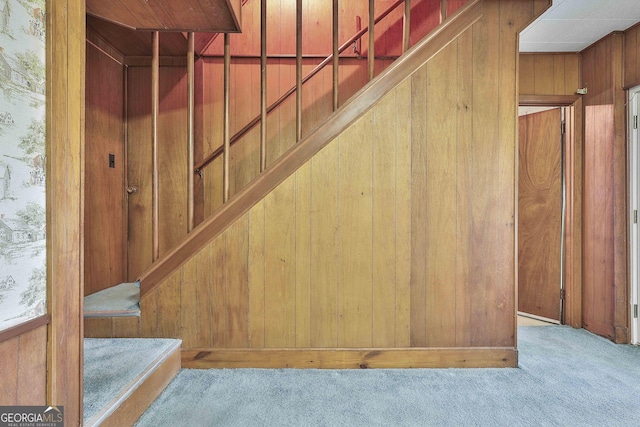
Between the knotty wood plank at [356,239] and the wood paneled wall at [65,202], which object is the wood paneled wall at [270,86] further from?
the wood paneled wall at [65,202]

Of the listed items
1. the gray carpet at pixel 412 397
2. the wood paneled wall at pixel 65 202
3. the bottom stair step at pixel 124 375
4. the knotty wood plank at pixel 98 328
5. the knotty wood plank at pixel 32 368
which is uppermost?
the wood paneled wall at pixel 65 202

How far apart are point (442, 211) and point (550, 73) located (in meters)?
1.79

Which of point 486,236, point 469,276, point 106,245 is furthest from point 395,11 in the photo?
point 106,245

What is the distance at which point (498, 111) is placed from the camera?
2033mm

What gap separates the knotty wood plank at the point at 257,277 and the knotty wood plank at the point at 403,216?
803mm

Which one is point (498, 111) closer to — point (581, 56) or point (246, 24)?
point (581, 56)

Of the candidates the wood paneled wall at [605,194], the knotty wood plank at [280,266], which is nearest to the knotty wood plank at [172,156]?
the knotty wood plank at [280,266]

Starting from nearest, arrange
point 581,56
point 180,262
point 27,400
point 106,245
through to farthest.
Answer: point 27,400 < point 180,262 < point 106,245 < point 581,56

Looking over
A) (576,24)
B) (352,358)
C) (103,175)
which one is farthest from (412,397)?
(576,24)

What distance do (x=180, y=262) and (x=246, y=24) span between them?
2.07 metres

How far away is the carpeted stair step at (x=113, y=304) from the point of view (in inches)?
74.8

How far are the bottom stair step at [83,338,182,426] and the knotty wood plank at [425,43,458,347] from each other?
4.92 feet

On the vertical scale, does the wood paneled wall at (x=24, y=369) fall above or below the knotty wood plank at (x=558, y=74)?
below

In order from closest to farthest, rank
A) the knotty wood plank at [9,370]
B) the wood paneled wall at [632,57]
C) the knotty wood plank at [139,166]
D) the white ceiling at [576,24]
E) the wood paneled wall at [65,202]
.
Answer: the knotty wood plank at [9,370] < the wood paneled wall at [65,202] < the white ceiling at [576,24] < the wood paneled wall at [632,57] < the knotty wood plank at [139,166]
